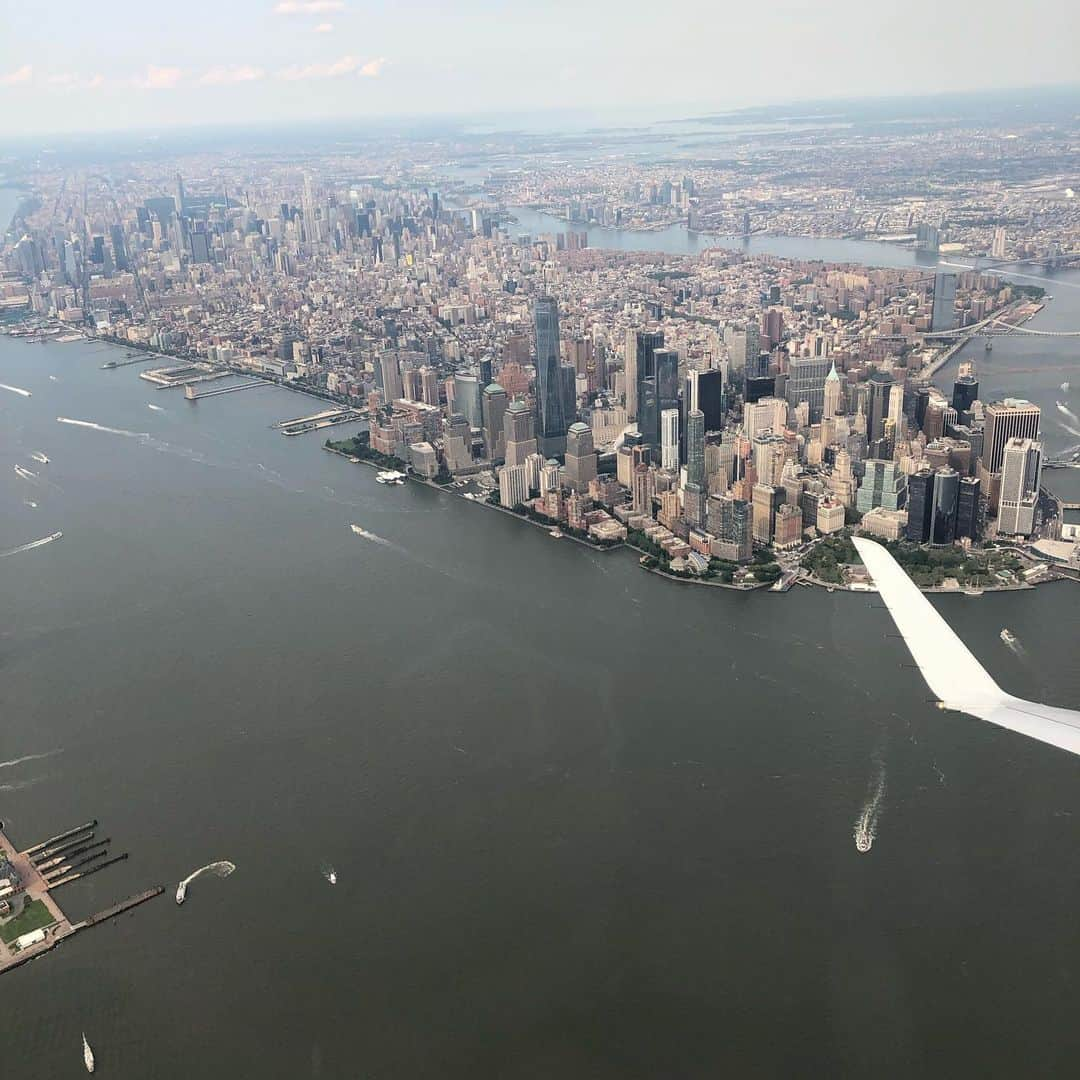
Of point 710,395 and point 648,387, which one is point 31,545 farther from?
point 710,395

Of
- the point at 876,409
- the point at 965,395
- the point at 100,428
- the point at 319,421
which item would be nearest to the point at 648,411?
the point at 876,409

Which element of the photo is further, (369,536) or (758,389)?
(758,389)

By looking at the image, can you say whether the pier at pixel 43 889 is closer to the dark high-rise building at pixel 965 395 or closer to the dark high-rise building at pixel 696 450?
the dark high-rise building at pixel 696 450

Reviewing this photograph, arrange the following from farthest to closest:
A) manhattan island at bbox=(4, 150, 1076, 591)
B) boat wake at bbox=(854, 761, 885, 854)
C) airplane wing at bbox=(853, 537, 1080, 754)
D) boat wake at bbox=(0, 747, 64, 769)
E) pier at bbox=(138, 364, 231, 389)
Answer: pier at bbox=(138, 364, 231, 389)
manhattan island at bbox=(4, 150, 1076, 591)
boat wake at bbox=(0, 747, 64, 769)
boat wake at bbox=(854, 761, 885, 854)
airplane wing at bbox=(853, 537, 1080, 754)

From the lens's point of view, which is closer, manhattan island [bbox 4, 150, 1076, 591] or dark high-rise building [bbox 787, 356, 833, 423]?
manhattan island [bbox 4, 150, 1076, 591]

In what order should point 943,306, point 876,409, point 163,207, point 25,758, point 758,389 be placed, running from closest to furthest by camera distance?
1. point 25,758
2. point 876,409
3. point 758,389
4. point 943,306
5. point 163,207

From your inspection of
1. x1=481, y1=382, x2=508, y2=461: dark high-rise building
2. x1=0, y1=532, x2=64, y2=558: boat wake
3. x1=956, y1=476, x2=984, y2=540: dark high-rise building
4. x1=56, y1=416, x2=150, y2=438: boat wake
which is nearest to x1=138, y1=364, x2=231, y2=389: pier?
x1=56, y1=416, x2=150, y2=438: boat wake

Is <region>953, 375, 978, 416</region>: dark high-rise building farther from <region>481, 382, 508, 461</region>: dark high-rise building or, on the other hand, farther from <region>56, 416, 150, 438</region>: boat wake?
<region>56, 416, 150, 438</region>: boat wake

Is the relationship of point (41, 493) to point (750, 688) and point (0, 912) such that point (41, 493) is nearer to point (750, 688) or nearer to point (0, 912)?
point (0, 912)
